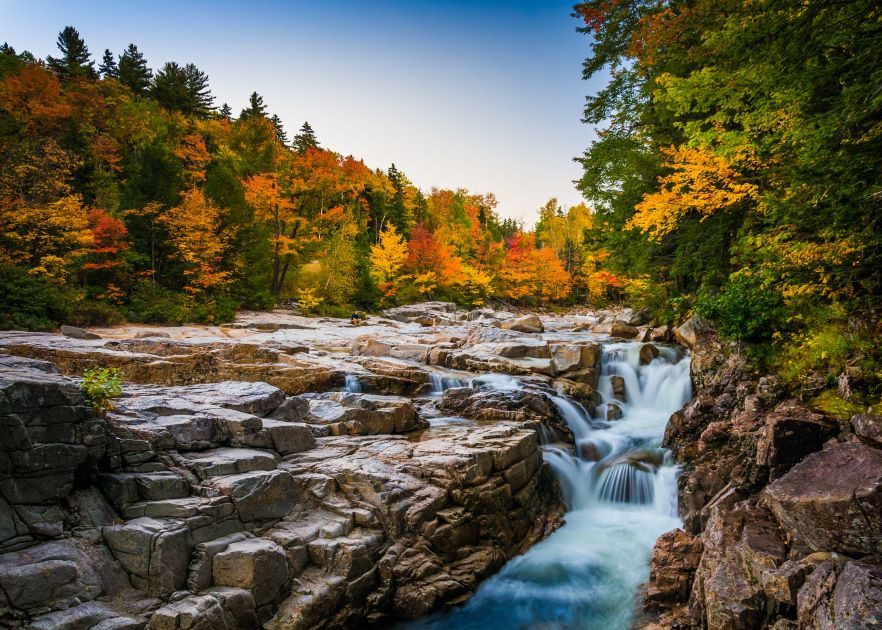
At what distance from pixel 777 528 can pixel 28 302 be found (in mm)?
23489

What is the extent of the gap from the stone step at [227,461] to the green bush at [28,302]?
14.2 meters

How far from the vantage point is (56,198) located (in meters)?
18.9

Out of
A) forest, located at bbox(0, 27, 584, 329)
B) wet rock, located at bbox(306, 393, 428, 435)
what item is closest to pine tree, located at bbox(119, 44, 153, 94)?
forest, located at bbox(0, 27, 584, 329)

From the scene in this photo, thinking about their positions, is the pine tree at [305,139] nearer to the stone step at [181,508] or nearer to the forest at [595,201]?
the forest at [595,201]

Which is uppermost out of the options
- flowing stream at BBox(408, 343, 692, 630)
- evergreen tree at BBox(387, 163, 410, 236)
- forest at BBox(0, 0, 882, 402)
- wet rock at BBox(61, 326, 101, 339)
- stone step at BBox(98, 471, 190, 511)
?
evergreen tree at BBox(387, 163, 410, 236)

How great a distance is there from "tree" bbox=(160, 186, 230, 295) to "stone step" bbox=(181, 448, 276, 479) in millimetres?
19829

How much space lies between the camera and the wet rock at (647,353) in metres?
14.9

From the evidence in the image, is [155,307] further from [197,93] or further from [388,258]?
[197,93]

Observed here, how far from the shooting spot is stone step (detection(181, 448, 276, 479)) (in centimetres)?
675

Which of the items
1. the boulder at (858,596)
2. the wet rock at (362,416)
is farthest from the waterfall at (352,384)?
the boulder at (858,596)

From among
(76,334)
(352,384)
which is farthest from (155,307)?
(352,384)

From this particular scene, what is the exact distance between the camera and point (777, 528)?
551cm

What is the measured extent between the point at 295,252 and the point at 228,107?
35103 mm

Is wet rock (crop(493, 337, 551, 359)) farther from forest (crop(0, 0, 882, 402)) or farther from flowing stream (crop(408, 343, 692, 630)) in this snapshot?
forest (crop(0, 0, 882, 402))
